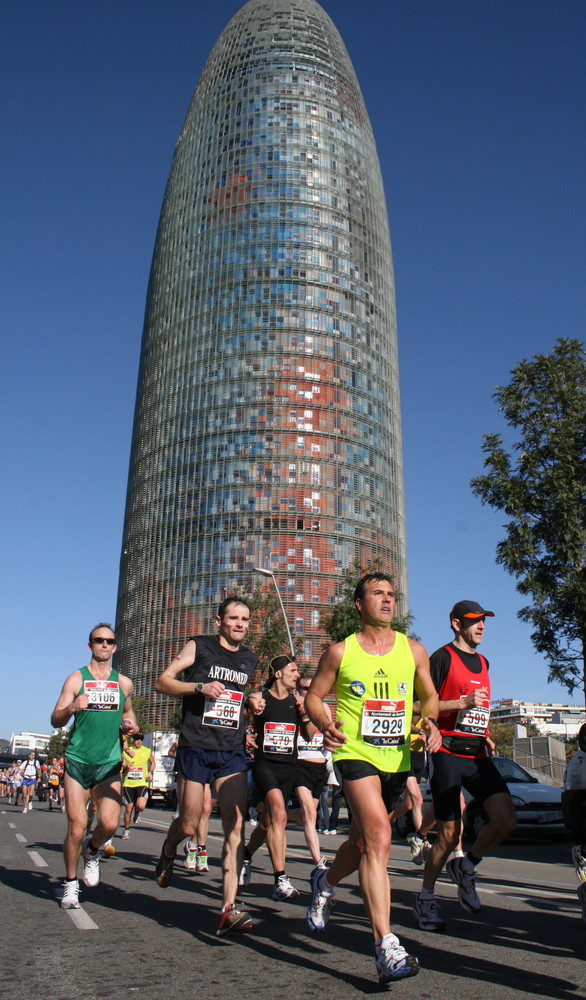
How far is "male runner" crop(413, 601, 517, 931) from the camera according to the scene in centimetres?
591

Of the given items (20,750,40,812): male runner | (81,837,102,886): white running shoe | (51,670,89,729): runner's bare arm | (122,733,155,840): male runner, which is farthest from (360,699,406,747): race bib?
(20,750,40,812): male runner

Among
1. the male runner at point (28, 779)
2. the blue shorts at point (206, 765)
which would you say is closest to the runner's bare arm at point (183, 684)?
the blue shorts at point (206, 765)

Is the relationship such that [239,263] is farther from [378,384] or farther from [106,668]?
[106,668]

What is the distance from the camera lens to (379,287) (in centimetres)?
12319

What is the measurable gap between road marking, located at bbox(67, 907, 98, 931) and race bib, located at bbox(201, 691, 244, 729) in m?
1.47

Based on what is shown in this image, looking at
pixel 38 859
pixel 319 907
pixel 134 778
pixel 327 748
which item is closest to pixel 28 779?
pixel 134 778

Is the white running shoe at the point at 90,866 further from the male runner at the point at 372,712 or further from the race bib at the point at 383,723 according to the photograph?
the race bib at the point at 383,723

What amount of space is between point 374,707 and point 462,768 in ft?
5.51

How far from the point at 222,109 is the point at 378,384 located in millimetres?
45843

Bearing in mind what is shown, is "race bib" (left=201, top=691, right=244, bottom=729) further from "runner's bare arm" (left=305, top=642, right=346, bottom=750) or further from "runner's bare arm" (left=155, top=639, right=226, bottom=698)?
"runner's bare arm" (left=305, top=642, right=346, bottom=750)

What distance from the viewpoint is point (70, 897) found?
6.65m

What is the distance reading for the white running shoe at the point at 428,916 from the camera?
18.5 ft

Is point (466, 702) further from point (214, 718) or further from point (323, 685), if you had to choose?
point (214, 718)

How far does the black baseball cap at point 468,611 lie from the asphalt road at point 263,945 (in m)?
2.07
